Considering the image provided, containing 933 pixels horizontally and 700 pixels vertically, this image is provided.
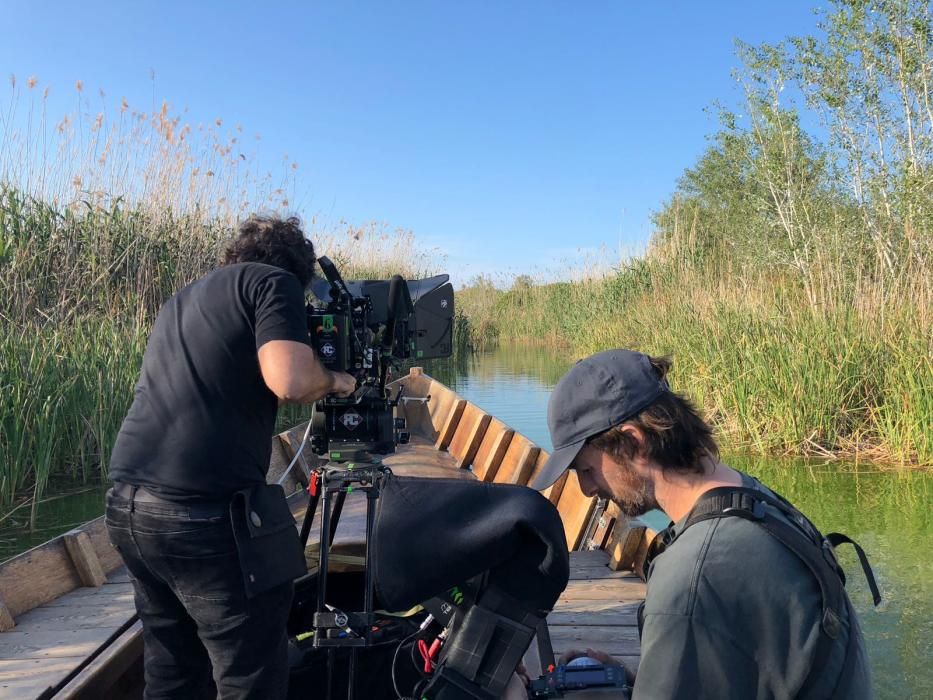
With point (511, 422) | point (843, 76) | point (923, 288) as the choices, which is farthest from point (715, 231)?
point (923, 288)

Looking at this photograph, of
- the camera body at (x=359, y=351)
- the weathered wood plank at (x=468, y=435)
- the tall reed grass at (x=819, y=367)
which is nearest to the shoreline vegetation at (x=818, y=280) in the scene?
the tall reed grass at (x=819, y=367)

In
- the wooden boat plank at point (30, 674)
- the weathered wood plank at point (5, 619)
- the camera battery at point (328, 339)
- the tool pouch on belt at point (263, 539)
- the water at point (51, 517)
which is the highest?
the camera battery at point (328, 339)

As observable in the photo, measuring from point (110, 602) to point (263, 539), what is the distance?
1427 millimetres

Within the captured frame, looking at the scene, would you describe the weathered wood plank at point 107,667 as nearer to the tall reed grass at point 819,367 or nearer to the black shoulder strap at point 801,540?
the black shoulder strap at point 801,540

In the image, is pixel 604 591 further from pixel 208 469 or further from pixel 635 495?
pixel 635 495

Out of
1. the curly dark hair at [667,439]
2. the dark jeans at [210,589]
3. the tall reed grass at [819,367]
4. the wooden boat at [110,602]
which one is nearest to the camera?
the curly dark hair at [667,439]

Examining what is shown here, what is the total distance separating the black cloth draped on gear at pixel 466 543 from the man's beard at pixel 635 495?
144mm

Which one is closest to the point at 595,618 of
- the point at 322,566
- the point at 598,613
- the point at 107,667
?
the point at 598,613

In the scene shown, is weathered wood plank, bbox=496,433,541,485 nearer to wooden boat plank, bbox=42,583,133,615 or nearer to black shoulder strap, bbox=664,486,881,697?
wooden boat plank, bbox=42,583,133,615

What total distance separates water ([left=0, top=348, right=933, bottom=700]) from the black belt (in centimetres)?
282

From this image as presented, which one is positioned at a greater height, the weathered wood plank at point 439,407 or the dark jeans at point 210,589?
the dark jeans at point 210,589

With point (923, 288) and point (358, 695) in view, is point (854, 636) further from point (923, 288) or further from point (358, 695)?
point (923, 288)

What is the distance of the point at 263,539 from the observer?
199 centimetres

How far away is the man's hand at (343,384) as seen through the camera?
2.22m
